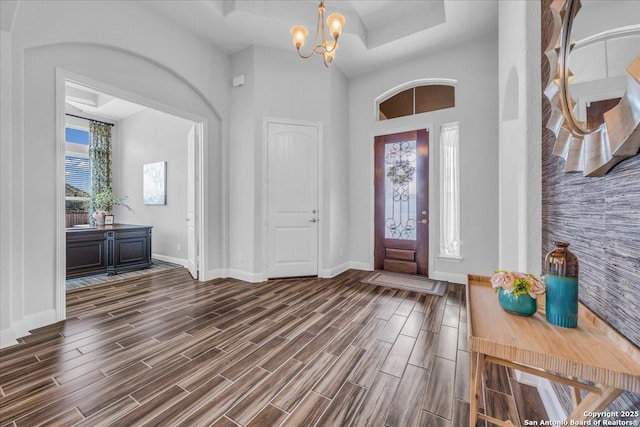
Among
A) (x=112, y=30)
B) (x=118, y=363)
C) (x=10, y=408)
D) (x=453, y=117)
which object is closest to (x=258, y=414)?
(x=118, y=363)

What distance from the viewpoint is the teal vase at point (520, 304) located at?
115 centimetres

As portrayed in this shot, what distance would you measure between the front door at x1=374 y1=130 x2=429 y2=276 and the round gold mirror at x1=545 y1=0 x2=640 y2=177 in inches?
115

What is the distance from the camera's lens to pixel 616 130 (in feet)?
2.93

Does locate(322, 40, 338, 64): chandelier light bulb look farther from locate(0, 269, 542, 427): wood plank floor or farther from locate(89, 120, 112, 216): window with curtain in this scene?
locate(89, 120, 112, 216): window with curtain

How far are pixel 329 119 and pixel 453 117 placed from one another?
1870 mm

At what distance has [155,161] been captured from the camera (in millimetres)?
6004

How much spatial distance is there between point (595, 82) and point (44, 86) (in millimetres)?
4050

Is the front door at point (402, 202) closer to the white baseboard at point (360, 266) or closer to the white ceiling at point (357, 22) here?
the white baseboard at point (360, 266)

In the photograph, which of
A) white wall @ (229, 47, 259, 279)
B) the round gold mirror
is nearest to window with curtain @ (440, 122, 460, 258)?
the round gold mirror

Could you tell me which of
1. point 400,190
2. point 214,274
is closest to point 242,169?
point 214,274

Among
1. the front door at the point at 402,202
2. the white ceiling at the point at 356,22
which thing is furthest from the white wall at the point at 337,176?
the white ceiling at the point at 356,22

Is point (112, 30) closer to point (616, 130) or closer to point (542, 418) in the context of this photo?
point (616, 130)

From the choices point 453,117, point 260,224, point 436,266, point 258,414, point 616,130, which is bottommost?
point 258,414

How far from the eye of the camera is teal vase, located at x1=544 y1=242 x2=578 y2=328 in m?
1.03
